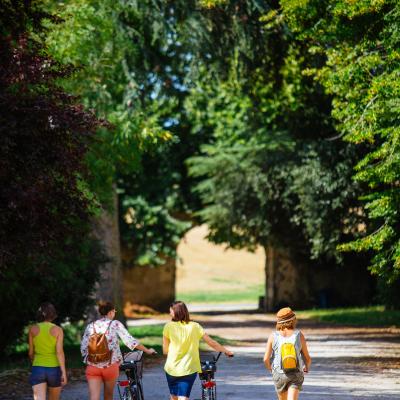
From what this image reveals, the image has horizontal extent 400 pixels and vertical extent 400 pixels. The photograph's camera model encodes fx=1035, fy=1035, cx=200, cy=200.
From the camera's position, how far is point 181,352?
9992 mm

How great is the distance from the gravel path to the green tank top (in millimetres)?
3139

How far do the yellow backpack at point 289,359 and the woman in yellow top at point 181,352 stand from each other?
0.51 m

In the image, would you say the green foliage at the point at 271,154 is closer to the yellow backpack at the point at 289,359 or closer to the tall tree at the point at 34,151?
the tall tree at the point at 34,151

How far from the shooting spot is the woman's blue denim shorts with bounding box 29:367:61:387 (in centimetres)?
1064

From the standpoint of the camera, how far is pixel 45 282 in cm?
1967

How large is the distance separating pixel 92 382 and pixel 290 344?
2.15 metres

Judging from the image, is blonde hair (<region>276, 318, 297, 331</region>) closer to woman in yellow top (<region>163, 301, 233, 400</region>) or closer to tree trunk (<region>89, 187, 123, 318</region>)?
woman in yellow top (<region>163, 301, 233, 400</region>)

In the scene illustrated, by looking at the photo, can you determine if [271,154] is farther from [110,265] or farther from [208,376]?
[208,376]

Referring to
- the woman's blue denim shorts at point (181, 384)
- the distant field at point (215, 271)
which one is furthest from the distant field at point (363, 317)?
the distant field at point (215, 271)

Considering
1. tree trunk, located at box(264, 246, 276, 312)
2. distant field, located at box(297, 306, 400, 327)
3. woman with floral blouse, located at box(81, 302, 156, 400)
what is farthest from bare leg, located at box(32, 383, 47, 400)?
tree trunk, located at box(264, 246, 276, 312)

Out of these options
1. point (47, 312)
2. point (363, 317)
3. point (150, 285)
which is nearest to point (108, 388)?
point (47, 312)

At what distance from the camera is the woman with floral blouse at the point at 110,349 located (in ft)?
34.9

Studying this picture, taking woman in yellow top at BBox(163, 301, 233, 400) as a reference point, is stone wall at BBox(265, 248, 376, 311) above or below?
above

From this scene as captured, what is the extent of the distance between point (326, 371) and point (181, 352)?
26.0 ft
